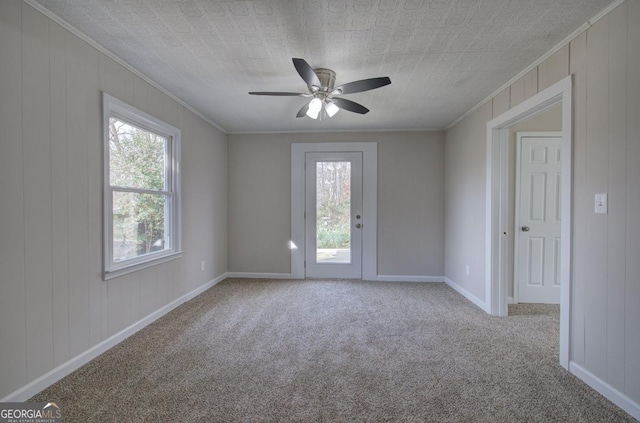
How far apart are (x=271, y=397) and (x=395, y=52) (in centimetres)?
254

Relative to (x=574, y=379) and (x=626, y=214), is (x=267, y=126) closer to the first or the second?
(x=626, y=214)

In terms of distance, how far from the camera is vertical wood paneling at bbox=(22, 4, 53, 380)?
172 centimetres

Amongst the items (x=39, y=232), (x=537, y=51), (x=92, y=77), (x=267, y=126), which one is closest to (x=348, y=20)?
(x=537, y=51)

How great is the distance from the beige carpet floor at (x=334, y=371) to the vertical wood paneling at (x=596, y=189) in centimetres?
32

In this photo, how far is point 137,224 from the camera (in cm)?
274

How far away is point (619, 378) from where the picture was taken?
1.69 m

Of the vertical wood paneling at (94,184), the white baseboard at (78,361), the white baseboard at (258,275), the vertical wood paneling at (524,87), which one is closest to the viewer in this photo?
the white baseboard at (78,361)

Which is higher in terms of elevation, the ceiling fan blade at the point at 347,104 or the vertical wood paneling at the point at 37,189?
the ceiling fan blade at the point at 347,104

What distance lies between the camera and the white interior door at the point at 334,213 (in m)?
4.55

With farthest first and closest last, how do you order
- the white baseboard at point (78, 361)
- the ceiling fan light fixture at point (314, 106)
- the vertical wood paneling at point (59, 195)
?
the ceiling fan light fixture at point (314, 106)
the vertical wood paneling at point (59, 195)
the white baseboard at point (78, 361)

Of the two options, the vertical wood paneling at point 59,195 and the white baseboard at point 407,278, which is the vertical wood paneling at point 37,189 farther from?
the white baseboard at point 407,278

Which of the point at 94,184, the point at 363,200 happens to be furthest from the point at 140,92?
the point at 363,200

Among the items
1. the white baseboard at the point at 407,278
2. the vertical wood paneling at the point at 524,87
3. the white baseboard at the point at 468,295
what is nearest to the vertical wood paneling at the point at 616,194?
the vertical wood paneling at the point at 524,87

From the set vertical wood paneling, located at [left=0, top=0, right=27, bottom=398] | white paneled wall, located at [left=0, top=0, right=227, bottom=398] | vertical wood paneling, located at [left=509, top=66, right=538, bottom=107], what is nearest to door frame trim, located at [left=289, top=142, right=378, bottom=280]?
vertical wood paneling, located at [left=509, top=66, right=538, bottom=107]
